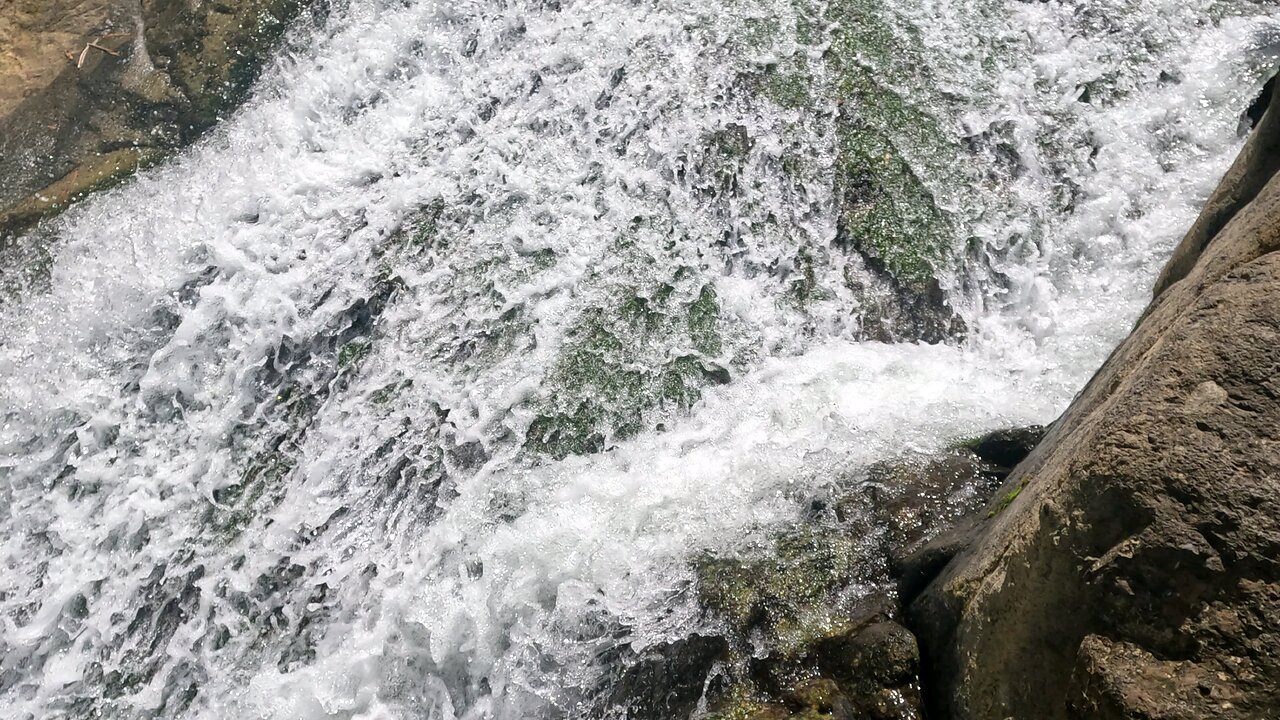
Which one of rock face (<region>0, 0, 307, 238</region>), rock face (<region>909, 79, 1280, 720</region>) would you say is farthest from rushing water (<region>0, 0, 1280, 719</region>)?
rock face (<region>909, 79, 1280, 720</region>)

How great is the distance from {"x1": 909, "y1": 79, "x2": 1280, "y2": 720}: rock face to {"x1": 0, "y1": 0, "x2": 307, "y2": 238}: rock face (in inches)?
238

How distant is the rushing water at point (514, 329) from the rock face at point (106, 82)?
287 mm

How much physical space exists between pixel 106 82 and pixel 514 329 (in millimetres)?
3842

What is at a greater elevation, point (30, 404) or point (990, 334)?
point (30, 404)

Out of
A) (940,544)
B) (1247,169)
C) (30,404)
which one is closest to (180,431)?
(30,404)

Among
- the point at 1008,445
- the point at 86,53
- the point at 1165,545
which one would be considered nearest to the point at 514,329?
the point at 1008,445

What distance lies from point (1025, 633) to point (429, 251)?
3997 millimetres

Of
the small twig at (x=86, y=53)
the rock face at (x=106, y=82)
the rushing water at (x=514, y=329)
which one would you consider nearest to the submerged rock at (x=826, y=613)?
the rushing water at (x=514, y=329)

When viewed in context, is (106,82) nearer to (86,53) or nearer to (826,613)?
(86,53)

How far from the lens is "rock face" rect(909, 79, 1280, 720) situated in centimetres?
191

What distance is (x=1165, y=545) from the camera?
6.60ft

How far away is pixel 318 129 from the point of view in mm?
6000

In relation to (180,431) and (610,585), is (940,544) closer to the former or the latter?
(610,585)

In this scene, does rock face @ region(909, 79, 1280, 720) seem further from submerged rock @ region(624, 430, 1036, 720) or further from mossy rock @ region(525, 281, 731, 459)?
mossy rock @ region(525, 281, 731, 459)
